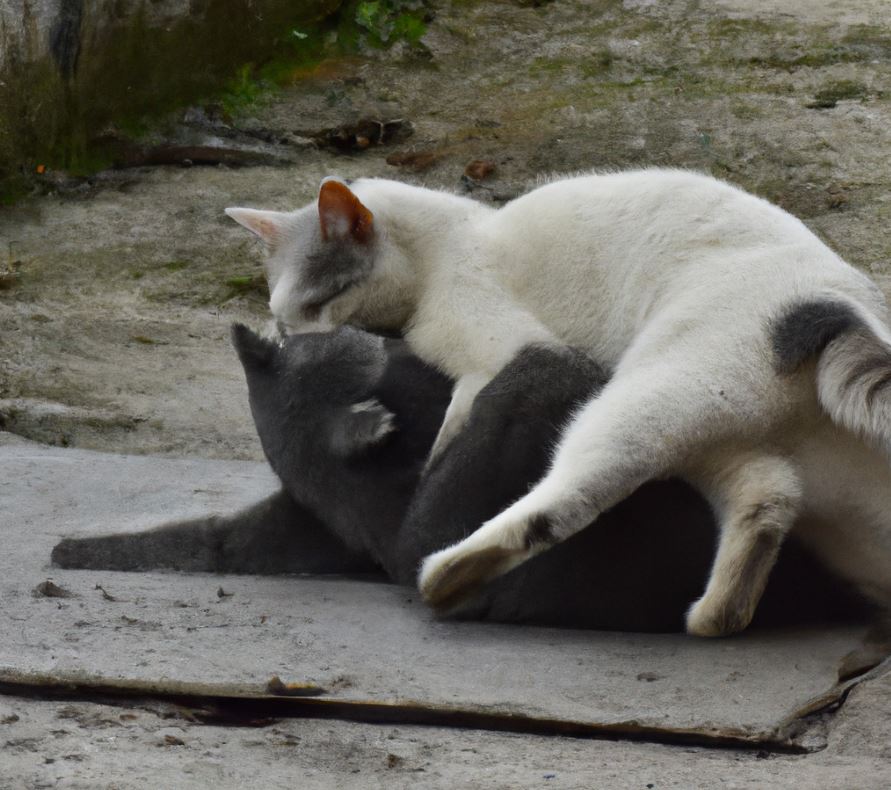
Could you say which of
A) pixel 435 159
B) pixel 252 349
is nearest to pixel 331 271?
pixel 252 349

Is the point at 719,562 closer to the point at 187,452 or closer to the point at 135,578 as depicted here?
Result: the point at 135,578

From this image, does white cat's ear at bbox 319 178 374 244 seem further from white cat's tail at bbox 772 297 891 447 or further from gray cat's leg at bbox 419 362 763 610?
white cat's tail at bbox 772 297 891 447

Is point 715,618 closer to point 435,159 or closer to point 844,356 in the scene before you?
point 844,356

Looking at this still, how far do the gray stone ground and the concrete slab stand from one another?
2205 millimetres

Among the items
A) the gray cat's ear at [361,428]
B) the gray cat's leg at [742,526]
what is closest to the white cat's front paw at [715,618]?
the gray cat's leg at [742,526]

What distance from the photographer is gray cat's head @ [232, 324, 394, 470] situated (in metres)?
3.40

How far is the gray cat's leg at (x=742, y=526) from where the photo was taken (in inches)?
109

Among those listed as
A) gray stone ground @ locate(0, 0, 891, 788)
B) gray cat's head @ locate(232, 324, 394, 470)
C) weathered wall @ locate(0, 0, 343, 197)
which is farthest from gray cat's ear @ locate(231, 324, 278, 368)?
weathered wall @ locate(0, 0, 343, 197)

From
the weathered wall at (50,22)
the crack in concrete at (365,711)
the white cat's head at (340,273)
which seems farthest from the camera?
the weathered wall at (50,22)

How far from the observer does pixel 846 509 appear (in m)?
2.87

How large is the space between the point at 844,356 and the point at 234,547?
183 cm

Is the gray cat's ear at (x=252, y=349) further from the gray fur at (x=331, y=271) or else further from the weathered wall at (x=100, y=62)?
the weathered wall at (x=100, y=62)

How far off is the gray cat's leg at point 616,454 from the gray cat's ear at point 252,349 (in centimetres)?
102

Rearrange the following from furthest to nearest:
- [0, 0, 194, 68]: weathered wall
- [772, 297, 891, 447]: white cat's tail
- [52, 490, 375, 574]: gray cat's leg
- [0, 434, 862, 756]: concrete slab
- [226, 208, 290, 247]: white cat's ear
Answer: [0, 0, 194, 68]: weathered wall < [226, 208, 290, 247]: white cat's ear < [52, 490, 375, 574]: gray cat's leg < [772, 297, 891, 447]: white cat's tail < [0, 434, 862, 756]: concrete slab
